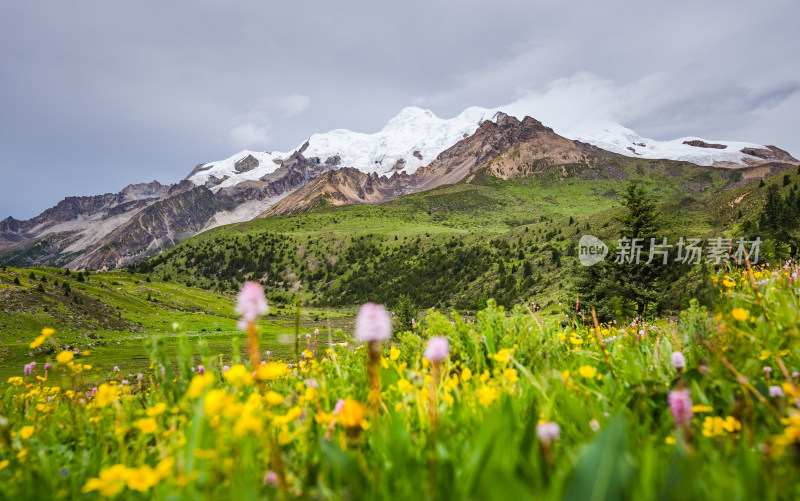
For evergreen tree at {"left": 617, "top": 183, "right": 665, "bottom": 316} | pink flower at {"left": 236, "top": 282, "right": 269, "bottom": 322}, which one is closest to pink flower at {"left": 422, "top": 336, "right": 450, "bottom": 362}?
pink flower at {"left": 236, "top": 282, "right": 269, "bottom": 322}

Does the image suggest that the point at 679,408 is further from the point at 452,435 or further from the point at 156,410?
the point at 156,410

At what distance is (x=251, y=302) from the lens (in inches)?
67.1

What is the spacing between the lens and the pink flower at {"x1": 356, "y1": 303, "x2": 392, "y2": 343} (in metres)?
1.57

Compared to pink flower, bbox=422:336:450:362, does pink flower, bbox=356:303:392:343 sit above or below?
above

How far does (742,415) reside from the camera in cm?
208

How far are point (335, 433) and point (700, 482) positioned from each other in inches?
75.8

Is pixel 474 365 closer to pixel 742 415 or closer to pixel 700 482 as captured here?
pixel 742 415

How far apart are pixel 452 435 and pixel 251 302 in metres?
1.45

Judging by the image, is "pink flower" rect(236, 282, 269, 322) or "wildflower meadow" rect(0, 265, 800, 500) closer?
"wildflower meadow" rect(0, 265, 800, 500)

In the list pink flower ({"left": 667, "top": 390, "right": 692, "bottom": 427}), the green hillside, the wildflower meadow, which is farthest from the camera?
the green hillside

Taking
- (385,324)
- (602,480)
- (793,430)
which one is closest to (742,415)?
(793,430)

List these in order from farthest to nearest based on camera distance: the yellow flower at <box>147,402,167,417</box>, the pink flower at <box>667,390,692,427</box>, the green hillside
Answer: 1. the green hillside
2. the yellow flower at <box>147,402,167,417</box>
3. the pink flower at <box>667,390,692,427</box>

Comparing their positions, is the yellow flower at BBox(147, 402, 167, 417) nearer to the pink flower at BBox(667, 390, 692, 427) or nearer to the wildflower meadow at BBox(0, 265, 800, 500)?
the wildflower meadow at BBox(0, 265, 800, 500)

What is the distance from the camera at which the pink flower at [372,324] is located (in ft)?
5.16
